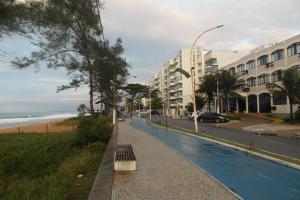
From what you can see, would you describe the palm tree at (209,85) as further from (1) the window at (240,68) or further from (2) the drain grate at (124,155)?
(2) the drain grate at (124,155)

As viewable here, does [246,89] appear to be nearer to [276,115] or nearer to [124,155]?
[276,115]

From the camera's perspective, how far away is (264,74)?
193 feet

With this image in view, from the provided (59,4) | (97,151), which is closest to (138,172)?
(97,151)

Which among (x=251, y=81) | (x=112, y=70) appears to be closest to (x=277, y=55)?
(x=251, y=81)

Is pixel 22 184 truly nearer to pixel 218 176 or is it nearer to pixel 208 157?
pixel 218 176

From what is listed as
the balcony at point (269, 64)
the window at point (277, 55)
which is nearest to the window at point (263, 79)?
the balcony at point (269, 64)

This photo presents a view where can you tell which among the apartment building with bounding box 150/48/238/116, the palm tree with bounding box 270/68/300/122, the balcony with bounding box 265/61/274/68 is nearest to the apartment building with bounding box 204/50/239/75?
the apartment building with bounding box 150/48/238/116

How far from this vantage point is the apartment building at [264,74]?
50059 millimetres

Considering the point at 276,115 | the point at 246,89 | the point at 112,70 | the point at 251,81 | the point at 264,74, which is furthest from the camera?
the point at 246,89

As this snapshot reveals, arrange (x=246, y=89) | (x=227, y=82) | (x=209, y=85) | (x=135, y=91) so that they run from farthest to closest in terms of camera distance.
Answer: (x=135, y=91) → (x=209, y=85) → (x=246, y=89) → (x=227, y=82)

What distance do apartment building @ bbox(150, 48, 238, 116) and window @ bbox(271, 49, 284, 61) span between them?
30629mm

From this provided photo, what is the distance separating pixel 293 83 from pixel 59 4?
27688mm

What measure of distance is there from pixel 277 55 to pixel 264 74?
5.18m

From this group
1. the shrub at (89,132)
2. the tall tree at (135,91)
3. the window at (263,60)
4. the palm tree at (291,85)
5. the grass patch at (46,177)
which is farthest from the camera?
the tall tree at (135,91)
